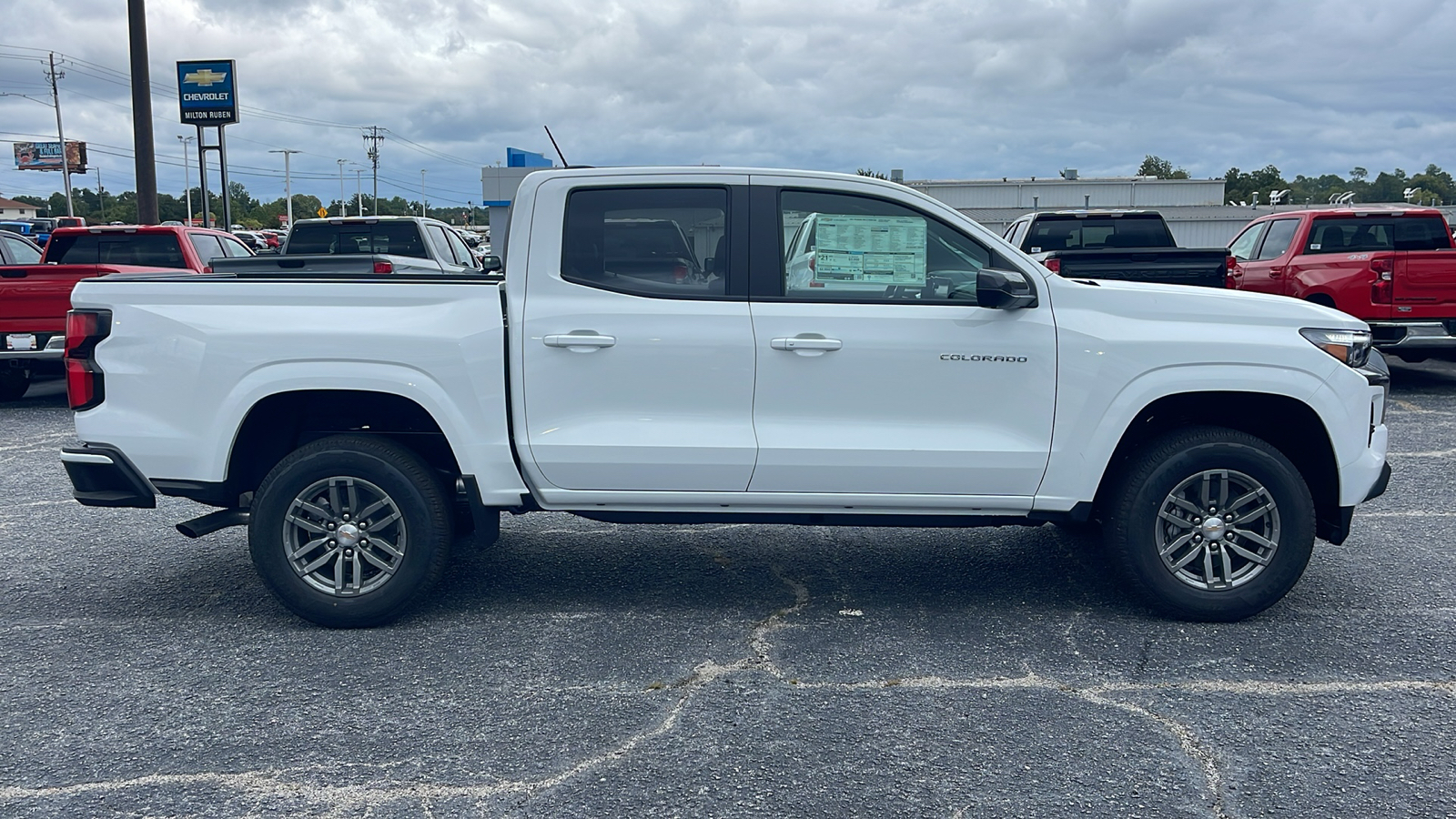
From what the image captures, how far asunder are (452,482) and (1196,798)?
3311mm

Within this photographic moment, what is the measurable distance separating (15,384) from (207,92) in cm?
2031

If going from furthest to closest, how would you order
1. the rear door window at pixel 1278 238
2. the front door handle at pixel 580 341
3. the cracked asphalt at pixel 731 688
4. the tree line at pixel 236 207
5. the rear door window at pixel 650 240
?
the tree line at pixel 236 207 → the rear door window at pixel 1278 238 → the rear door window at pixel 650 240 → the front door handle at pixel 580 341 → the cracked asphalt at pixel 731 688

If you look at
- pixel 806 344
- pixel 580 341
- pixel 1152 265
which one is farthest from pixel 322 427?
pixel 1152 265

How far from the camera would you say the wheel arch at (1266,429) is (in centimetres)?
496

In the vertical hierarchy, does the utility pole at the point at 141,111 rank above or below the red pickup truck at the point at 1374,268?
above

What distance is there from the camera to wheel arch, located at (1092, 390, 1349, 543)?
496 cm

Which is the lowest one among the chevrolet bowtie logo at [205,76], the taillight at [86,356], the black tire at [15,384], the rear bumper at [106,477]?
the black tire at [15,384]

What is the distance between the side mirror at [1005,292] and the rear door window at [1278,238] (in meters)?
9.48

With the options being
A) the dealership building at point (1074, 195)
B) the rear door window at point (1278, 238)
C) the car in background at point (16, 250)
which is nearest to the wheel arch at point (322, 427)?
the car in background at point (16, 250)

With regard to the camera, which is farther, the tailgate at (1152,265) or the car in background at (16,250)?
the car in background at (16,250)

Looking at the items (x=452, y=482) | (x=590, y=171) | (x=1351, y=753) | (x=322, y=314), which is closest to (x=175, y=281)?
(x=322, y=314)

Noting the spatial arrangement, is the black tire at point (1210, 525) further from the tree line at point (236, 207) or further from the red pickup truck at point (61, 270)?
the tree line at point (236, 207)

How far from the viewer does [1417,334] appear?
11531 millimetres

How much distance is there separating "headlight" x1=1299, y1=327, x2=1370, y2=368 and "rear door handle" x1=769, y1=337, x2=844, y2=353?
1.97 metres
